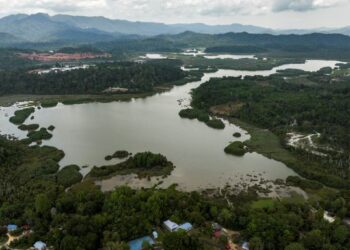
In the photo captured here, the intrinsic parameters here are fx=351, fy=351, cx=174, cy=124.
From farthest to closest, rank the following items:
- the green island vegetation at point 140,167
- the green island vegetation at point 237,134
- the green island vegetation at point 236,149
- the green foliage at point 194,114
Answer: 1. the green foliage at point 194,114
2. the green island vegetation at point 237,134
3. the green island vegetation at point 236,149
4. the green island vegetation at point 140,167

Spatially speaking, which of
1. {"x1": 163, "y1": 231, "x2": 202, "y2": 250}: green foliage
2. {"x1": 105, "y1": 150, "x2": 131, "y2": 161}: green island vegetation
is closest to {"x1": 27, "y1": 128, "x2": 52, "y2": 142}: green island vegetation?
{"x1": 105, "y1": 150, "x2": 131, "y2": 161}: green island vegetation

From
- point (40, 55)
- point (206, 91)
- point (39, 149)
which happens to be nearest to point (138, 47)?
point (40, 55)

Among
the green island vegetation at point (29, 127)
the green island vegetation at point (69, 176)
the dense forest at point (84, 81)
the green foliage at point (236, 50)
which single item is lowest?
the green island vegetation at point (69, 176)

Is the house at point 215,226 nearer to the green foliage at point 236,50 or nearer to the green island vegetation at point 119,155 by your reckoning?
the green island vegetation at point 119,155

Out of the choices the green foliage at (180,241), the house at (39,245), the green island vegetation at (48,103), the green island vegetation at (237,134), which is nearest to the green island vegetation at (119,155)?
the green island vegetation at (237,134)

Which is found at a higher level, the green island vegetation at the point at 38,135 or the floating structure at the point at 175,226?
the floating structure at the point at 175,226

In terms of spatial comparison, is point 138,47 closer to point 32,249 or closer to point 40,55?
point 40,55

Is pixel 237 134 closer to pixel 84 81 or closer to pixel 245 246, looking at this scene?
pixel 245 246
